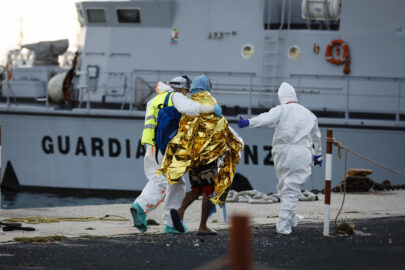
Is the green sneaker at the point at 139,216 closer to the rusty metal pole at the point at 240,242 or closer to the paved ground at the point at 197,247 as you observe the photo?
the paved ground at the point at 197,247

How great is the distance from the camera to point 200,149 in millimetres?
6398

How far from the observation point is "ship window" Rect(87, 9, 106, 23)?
51.3 ft

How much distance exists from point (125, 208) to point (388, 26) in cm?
689

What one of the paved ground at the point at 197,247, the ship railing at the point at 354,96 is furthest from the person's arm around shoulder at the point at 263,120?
the ship railing at the point at 354,96

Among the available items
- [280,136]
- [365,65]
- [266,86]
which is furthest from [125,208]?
[365,65]

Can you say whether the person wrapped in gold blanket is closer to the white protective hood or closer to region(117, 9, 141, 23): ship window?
the white protective hood

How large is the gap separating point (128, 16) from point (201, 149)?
939 cm

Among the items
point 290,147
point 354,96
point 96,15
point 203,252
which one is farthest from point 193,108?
point 96,15

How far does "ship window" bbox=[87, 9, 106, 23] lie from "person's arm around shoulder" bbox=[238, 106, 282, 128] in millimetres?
9293

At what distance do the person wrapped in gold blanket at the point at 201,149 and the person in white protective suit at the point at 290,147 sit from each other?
31 cm

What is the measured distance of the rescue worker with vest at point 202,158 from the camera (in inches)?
252

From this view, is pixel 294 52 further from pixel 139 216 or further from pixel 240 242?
pixel 240 242

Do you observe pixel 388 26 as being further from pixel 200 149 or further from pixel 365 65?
pixel 200 149

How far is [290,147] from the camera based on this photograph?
22.3 feet
